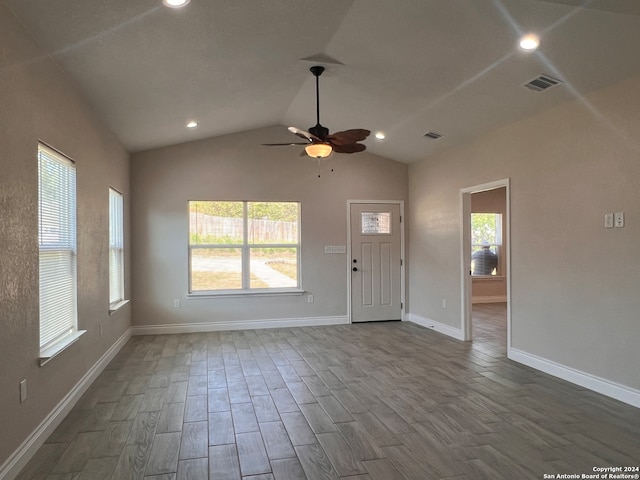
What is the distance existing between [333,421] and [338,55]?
3150mm

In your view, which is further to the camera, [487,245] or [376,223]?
[487,245]

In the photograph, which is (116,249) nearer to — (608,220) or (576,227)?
(576,227)

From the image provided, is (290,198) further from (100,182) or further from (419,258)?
(100,182)

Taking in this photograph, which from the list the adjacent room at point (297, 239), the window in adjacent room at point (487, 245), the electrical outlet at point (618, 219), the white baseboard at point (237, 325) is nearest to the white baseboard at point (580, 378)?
the adjacent room at point (297, 239)

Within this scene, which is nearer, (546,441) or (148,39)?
(546,441)

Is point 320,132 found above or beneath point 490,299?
above

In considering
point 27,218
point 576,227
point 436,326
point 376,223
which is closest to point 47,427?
point 27,218

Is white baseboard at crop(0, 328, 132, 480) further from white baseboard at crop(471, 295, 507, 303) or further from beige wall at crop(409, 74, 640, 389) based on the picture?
white baseboard at crop(471, 295, 507, 303)

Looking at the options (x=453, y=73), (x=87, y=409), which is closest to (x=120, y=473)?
(x=87, y=409)

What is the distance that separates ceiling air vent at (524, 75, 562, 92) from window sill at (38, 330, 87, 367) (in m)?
4.34

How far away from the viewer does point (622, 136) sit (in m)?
3.50

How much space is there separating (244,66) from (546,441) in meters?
3.77

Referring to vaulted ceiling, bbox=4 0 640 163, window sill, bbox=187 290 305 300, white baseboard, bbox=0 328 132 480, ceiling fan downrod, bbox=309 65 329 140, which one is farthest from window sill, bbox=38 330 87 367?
window sill, bbox=187 290 305 300

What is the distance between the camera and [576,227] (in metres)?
3.95
